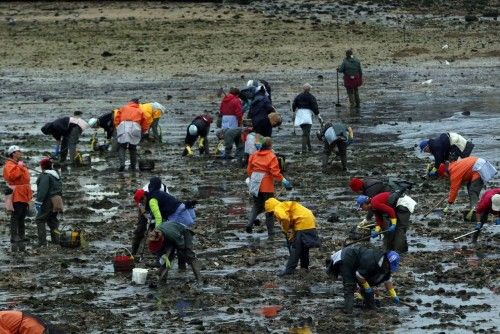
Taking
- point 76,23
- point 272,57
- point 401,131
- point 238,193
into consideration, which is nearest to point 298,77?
point 272,57

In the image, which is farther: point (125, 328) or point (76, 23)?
point (76, 23)

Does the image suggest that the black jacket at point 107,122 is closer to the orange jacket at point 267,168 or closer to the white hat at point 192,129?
the white hat at point 192,129

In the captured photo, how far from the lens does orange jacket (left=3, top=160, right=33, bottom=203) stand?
26.2m

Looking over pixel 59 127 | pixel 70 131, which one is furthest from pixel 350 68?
pixel 59 127

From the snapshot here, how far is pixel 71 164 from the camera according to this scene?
3497cm

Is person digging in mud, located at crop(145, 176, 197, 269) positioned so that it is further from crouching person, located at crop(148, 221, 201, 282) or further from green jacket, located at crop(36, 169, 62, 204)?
green jacket, located at crop(36, 169, 62, 204)

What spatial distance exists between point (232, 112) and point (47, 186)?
913 centimetres

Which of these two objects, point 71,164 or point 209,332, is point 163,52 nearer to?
point 71,164

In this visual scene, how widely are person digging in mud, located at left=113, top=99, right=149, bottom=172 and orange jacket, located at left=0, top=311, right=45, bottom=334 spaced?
16.4m

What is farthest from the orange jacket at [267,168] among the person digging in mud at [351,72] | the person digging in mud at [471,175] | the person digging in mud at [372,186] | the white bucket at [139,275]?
the person digging in mud at [351,72]

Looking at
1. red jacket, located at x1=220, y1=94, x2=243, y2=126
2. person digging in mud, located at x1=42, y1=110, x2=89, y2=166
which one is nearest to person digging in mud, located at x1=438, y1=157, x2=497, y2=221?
red jacket, located at x1=220, y1=94, x2=243, y2=126

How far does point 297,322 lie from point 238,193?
35.0 feet

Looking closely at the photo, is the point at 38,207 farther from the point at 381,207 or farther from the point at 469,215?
the point at 469,215

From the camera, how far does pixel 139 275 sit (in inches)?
904
